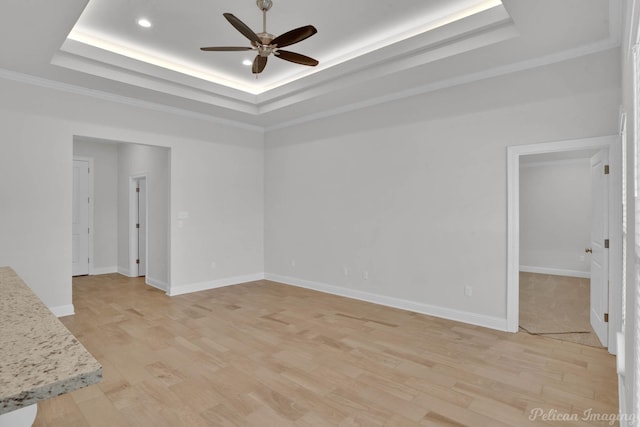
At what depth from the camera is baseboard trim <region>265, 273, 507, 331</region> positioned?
13.6ft

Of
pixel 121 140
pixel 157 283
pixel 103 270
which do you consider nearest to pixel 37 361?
pixel 121 140

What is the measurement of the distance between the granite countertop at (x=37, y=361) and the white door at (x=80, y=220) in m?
7.25

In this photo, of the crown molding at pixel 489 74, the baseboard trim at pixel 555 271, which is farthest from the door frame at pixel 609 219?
the baseboard trim at pixel 555 271

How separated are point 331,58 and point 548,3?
2.49 meters

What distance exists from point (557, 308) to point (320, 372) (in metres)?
3.78

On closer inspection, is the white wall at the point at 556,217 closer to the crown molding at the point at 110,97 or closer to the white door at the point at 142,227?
the crown molding at the point at 110,97

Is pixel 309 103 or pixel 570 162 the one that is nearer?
pixel 309 103

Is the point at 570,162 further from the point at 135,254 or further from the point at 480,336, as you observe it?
the point at 135,254

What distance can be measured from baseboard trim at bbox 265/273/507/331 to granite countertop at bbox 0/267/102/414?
4.25 metres

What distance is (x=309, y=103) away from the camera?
5.41 m

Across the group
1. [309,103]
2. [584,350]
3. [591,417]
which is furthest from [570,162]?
[591,417]

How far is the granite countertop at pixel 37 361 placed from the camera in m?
0.66

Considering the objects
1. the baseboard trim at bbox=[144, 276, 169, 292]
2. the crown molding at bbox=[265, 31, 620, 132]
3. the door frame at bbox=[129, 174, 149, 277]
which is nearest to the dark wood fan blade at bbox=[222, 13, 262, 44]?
the crown molding at bbox=[265, 31, 620, 132]

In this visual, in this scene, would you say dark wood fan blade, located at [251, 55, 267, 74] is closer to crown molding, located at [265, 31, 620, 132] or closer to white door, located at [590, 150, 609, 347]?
crown molding, located at [265, 31, 620, 132]
